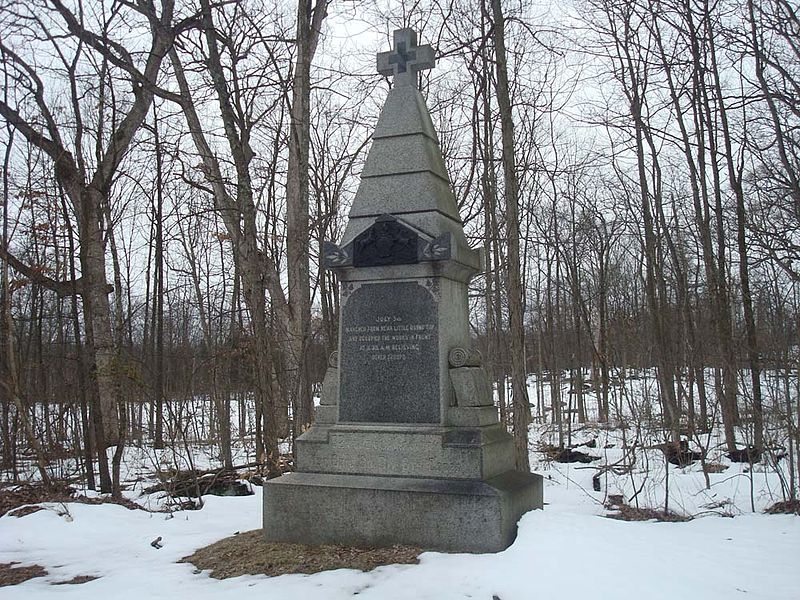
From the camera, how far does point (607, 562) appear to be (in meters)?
4.71

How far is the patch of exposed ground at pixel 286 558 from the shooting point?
16.9 ft

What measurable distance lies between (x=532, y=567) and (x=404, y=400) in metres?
1.91

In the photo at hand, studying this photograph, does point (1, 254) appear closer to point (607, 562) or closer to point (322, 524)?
point (322, 524)

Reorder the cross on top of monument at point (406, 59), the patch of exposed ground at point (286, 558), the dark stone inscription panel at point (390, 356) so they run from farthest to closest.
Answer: the cross on top of monument at point (406, 59), the dark stone inscription panel at point (390, 356), the patch of exposed ground at point (286, 558)

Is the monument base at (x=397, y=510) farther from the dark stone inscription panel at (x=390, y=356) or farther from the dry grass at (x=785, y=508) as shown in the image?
the dry grass at (x=785, y=508)

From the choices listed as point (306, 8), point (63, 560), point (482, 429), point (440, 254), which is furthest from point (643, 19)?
point (63, 560)

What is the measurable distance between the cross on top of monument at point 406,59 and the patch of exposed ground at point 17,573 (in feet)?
18.6

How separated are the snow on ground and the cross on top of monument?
4.53m

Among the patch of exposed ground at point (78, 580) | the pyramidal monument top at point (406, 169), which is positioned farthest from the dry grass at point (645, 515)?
the patch of exposed ground at point (78, 580)

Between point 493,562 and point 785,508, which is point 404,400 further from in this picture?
point 785,508

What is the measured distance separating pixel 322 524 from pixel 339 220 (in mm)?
16317

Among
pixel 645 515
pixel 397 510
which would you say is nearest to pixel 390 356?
pixel 397 510

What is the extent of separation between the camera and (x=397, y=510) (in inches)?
218

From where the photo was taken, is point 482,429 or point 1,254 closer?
point 482,429
